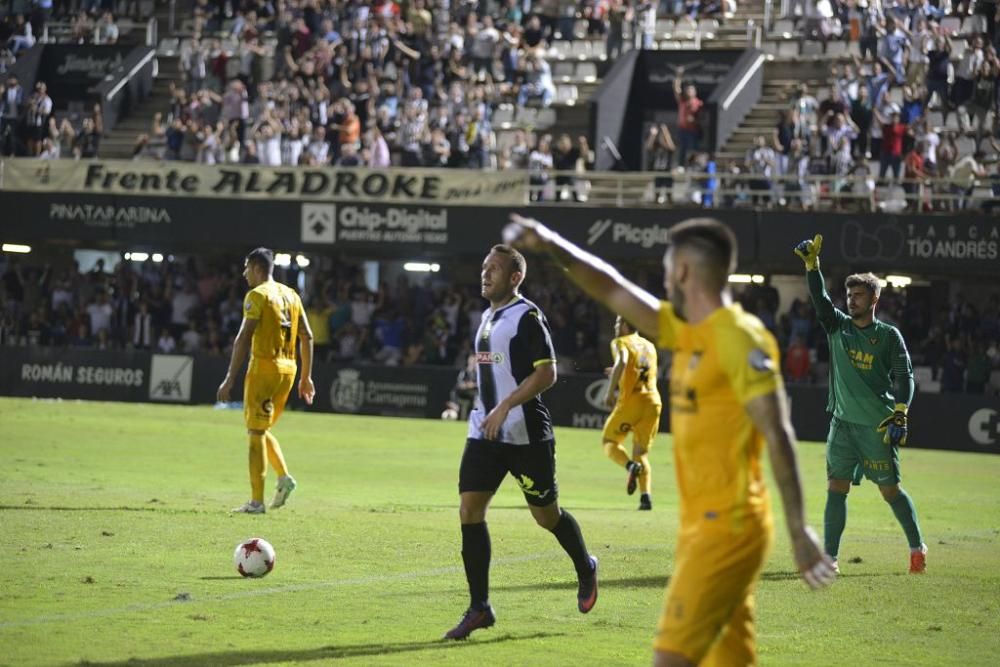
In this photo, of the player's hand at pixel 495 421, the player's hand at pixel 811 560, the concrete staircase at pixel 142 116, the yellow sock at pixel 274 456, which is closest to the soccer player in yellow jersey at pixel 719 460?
the player's hand at pixel 811 560

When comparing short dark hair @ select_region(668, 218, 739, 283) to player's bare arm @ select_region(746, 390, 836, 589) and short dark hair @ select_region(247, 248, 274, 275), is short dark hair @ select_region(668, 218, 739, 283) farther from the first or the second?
short dark hair @ select_region(247, 248, 274, 275)

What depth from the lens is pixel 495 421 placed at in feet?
29.7

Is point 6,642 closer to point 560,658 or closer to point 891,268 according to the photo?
point 560,658

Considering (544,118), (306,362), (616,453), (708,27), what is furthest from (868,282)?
(708,27)

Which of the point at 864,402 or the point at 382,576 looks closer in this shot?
the point at 382,576

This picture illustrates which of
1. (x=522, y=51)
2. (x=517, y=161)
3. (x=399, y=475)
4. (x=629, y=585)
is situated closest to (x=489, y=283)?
(x=629, y=585)

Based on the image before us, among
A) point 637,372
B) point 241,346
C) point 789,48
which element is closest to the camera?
point 241,346

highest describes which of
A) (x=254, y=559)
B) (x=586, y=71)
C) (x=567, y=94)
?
(x=586, y=71)

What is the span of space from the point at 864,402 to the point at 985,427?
17.5 meters

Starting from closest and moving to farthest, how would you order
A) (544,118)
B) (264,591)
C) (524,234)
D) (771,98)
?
(524,234) < (264,591) < (771,98) < (544,118)

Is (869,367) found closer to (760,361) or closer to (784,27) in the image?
(760,361)

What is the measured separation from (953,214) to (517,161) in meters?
9.40

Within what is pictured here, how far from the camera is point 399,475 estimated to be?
20250 millimetres

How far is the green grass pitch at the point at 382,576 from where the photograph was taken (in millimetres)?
8750
